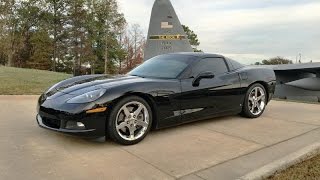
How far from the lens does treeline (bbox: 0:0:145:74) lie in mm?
48094

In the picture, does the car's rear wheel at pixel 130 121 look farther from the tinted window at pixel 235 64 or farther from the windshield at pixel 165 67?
the tinted window at pixel 235 64

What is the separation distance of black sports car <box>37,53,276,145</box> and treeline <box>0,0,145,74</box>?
140 ft

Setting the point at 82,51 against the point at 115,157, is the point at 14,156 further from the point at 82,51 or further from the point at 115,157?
the point at 82,51

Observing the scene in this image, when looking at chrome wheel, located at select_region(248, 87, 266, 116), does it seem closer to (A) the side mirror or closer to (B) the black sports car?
(B) the black sports car

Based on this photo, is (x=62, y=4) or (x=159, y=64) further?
(x=62, y=4)

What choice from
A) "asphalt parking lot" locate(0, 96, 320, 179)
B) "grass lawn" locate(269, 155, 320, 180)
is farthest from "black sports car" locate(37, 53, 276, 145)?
"grass lawn" locate(269, 155, 320, 180)

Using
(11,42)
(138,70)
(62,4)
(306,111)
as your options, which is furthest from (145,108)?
(62,4)

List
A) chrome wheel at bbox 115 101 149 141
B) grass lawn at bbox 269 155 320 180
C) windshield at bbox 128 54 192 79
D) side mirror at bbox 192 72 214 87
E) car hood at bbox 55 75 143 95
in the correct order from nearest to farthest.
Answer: grass lawn at bbox 269 155 320 180 → chrome wheel at bbox 115 101 149 141 → car hood at bbox 55 75 143 95 → side mirror at bbox 192 72 214 87 → windshield at bbox 128 54 192 79

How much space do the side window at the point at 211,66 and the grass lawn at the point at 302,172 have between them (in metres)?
2.12

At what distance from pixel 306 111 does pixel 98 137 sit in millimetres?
4875

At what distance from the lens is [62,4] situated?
162 ft

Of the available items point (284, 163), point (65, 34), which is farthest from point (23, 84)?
point (65, 34)

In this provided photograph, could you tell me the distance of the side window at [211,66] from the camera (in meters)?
5.47

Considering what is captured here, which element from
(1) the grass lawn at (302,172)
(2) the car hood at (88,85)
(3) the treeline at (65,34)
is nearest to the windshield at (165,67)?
(2) the car hood at (88,85)
